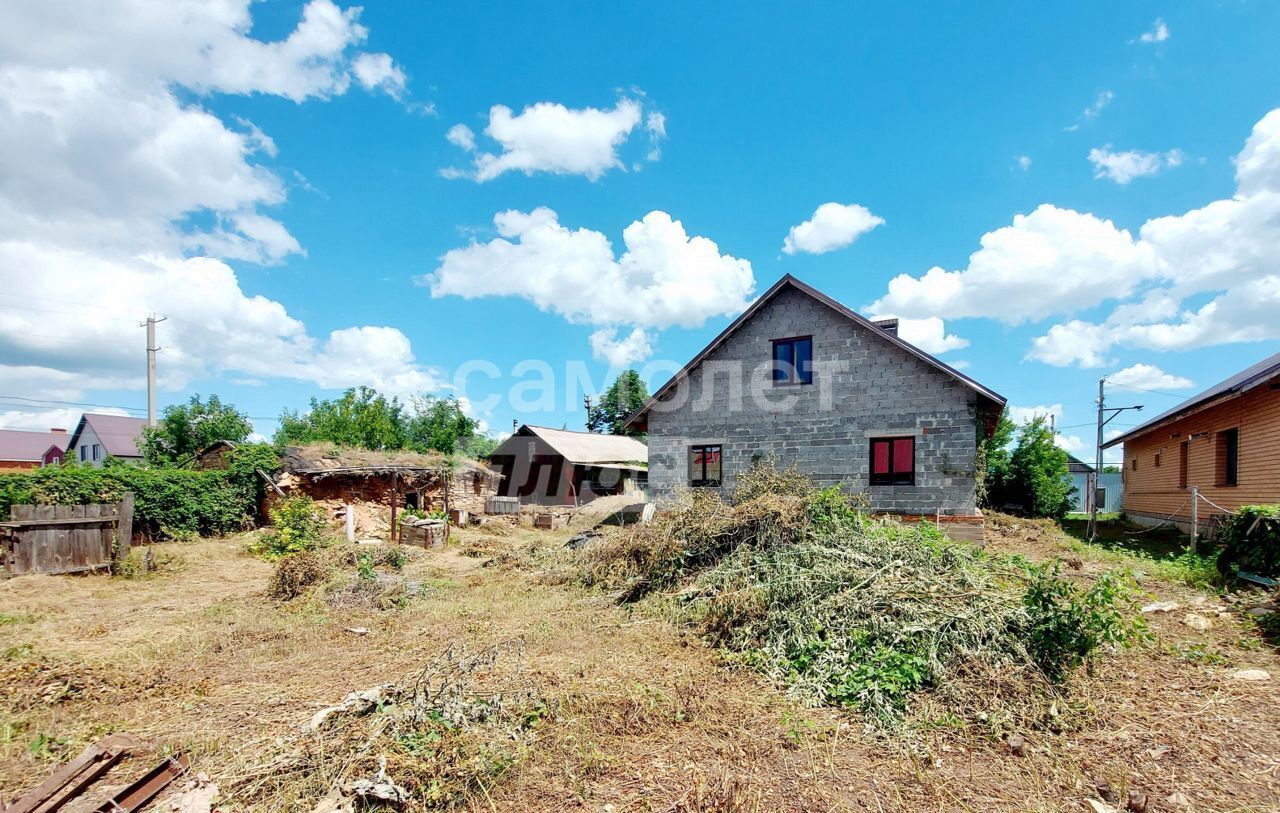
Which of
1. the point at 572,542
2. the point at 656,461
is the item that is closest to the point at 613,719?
the point at 572,542

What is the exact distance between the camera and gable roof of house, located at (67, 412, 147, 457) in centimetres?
3994

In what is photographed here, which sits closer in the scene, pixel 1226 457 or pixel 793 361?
pixel 1226 457

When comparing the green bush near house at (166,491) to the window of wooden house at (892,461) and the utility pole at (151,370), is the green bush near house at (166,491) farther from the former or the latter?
the window of wooden house at (892,461)

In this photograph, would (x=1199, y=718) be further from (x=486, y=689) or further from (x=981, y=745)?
(x=486, y=689)

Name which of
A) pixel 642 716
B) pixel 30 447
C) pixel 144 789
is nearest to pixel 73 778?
pixel 144 789

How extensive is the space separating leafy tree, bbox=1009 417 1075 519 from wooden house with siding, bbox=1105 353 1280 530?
10.8ft

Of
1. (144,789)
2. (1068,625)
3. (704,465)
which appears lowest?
(144,789)

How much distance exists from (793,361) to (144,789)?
47.2 feet

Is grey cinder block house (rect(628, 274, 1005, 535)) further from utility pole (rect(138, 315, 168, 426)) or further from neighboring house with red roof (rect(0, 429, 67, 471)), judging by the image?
neighboring house with red roof (rect(0, 429, 67, 471))

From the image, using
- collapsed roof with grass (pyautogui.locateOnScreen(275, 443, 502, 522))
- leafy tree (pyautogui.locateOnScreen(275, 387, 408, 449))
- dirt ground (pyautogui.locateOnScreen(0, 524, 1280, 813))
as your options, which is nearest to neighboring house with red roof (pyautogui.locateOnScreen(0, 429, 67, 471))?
leafy tree (pyautogui.locateOnScreen(275, 387, 408, 449))

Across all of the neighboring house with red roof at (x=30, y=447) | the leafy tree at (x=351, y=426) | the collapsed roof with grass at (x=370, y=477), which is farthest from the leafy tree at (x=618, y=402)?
the neighboring house with red roof at (x=30, y=447)

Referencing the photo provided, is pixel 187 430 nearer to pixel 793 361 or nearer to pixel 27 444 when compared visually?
pixel 793 361

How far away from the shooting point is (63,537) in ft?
35.1

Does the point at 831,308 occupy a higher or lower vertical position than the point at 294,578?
higher
